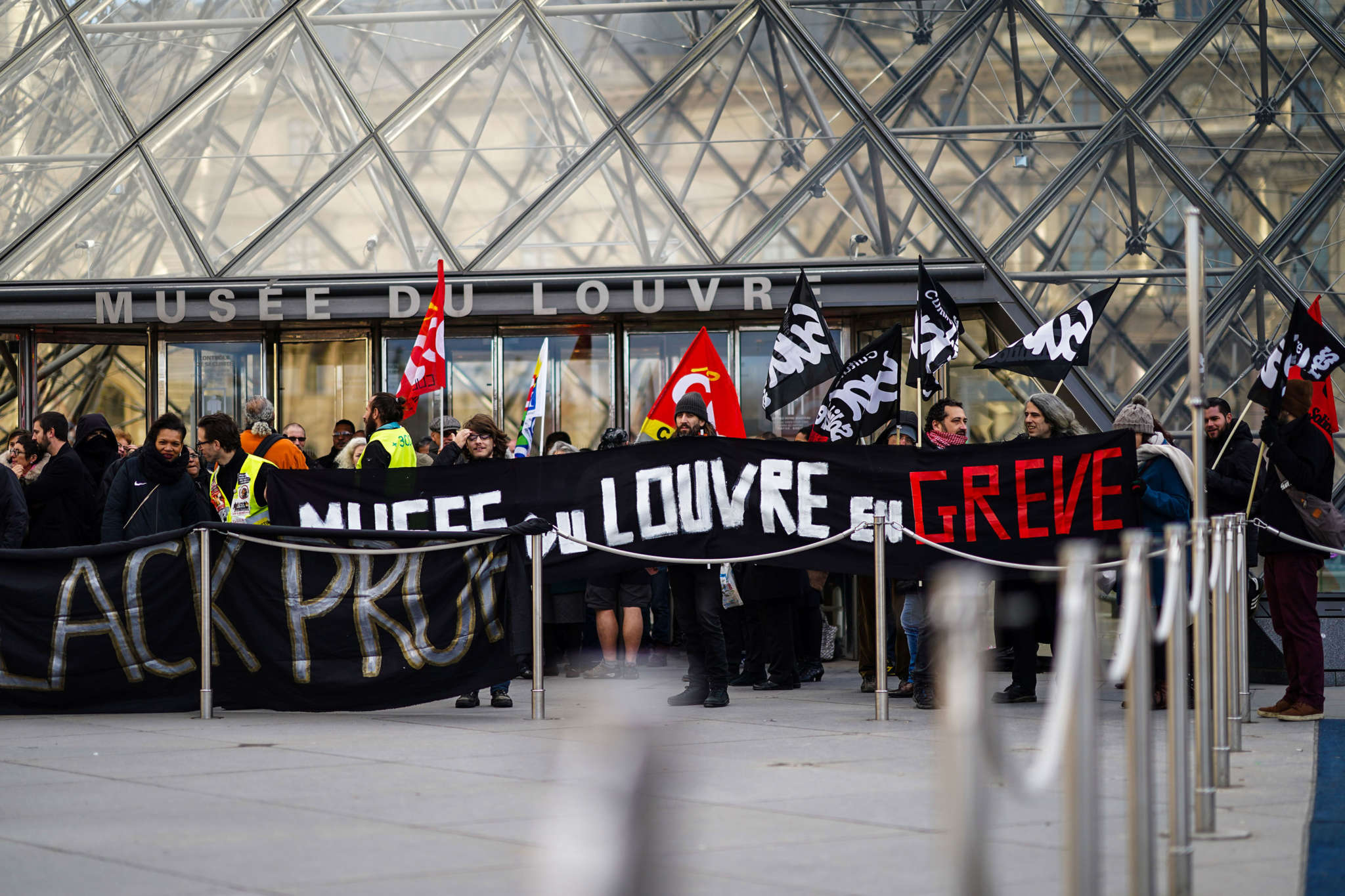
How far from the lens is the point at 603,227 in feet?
53.4

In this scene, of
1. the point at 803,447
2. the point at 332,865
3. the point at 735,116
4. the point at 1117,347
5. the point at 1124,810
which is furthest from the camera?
the point at 735,116

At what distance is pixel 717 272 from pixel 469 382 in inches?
124

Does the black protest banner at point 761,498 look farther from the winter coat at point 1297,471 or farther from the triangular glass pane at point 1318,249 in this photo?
the triangular glass pane at point 1318,249

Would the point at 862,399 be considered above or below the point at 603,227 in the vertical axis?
below

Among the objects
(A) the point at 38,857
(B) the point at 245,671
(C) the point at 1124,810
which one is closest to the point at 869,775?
(C) the point at 1124,810

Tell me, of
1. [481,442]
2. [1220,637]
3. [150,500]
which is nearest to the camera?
[1220,637]

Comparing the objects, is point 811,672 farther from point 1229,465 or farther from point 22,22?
point 22,22

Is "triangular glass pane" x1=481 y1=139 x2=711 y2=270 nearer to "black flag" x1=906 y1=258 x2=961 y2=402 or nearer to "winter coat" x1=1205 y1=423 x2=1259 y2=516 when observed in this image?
"black flag" x1=906 y1=258 x2=961 y2=402

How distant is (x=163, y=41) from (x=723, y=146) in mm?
6579

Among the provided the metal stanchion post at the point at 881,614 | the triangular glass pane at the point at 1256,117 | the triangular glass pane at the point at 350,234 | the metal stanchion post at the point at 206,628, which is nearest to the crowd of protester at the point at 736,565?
the metal stanchion post at the point at 881,614

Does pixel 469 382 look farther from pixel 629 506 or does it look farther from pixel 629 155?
pixel 629 506

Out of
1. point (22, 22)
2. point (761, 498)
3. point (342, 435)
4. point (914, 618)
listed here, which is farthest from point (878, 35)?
point (22, 22)

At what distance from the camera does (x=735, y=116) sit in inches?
651

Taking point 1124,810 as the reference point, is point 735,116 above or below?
above
